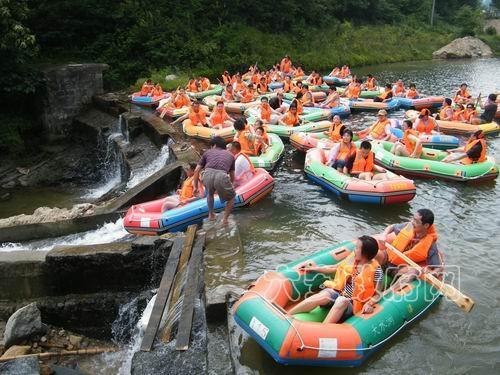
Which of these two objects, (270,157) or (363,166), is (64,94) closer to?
(270,157)

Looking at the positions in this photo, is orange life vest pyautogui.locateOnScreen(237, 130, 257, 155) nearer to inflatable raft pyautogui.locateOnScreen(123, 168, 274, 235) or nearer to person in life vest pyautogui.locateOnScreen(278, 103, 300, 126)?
inflatable raft pyautogui.locateOnScreen(123, 168, 274, 235)

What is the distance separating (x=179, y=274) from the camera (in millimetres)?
6465

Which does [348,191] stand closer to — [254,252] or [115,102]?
[254,252]

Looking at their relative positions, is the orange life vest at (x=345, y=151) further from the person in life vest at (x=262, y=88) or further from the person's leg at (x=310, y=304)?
the person in life vest at (x=262, y=88)

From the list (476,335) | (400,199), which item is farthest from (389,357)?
(400,199)

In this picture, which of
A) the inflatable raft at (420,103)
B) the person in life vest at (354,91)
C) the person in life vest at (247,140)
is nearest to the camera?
the person in life vest at (247,140)

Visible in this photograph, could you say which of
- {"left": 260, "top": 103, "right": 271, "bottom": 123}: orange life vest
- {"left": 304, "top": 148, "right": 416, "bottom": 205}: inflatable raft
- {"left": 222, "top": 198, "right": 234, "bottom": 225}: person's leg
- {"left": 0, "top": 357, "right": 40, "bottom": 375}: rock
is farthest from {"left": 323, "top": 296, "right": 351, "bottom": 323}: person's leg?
{"left": 260, "top": 103, "right": 271, "bottom": 123}: orange life vest

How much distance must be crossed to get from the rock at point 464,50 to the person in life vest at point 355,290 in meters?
40.4

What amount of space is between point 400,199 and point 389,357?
437cm

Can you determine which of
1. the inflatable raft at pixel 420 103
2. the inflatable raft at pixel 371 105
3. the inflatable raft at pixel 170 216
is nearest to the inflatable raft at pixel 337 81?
the inflatable raft at pixel 420 103

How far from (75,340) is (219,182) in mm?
3307

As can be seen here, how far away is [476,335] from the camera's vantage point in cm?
541

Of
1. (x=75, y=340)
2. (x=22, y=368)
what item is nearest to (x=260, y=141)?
(x=75, y=340)

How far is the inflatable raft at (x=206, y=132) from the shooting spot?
12836mm
